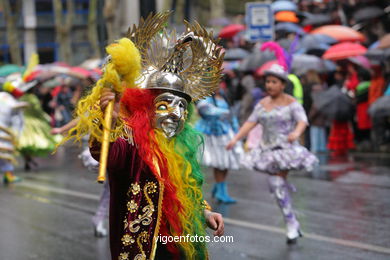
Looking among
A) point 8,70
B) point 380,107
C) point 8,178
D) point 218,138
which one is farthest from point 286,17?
point 218,138

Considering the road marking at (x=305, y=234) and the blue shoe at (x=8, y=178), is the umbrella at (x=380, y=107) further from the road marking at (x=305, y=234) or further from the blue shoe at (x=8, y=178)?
the blue shoe at (x=8, y=178)

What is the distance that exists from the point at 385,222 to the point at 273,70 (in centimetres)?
230

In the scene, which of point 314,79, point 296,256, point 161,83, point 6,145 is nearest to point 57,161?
point 6,145

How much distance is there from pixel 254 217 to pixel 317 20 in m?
12.7

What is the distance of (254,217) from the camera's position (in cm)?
879

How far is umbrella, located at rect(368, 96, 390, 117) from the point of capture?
1407 centimetres

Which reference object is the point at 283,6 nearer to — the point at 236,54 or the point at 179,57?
the point at 236,54

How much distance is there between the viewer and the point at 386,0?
19656 millimetres

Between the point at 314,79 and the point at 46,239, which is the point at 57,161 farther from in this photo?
the point at 46,239

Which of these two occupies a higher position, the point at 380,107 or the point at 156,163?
the point at 156,163

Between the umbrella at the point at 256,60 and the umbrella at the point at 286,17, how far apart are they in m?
3.38

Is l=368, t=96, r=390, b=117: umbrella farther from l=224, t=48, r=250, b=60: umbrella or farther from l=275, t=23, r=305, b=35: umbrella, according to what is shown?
l=224, t=48, r=250, b=60: umbrella

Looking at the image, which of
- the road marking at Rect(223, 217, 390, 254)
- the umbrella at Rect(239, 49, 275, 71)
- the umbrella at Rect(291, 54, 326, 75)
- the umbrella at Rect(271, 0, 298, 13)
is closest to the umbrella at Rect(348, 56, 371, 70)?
the umbrella at Rect(291, 54, 326, 75)

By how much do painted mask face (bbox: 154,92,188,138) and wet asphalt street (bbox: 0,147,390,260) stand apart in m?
3.08
